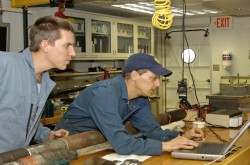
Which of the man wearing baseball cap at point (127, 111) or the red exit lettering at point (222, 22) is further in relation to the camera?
the red exit lettering at point (222, 22)

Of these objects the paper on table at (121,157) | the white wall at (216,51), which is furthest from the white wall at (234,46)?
the paper on table at (121,157)

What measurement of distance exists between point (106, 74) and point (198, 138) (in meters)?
3.57

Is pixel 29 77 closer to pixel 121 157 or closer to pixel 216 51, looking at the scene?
pixel 121 157

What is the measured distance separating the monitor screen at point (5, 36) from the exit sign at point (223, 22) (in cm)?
438

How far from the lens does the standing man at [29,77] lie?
6.86 ft

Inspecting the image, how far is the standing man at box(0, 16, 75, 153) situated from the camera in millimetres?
2090

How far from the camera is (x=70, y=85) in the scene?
578cm

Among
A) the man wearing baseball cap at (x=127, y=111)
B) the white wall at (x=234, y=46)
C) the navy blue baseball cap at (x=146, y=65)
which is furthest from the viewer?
the white wall at (x=234, y=46)

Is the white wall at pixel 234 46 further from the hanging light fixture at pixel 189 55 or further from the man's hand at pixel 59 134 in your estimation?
the man's hand at pixel 59 134

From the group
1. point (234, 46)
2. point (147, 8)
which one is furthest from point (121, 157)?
point (234, 46)

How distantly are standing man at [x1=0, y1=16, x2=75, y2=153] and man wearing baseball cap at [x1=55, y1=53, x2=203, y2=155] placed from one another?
0.30 meters

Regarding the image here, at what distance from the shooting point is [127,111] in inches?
104

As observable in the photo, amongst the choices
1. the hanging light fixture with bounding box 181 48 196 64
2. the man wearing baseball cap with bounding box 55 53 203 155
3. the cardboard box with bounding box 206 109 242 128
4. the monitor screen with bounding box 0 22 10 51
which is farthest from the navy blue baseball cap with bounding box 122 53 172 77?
the hanging light fixture with bounding box 181 48 196 64

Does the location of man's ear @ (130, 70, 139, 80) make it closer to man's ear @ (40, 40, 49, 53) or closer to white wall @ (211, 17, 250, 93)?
man's ear @ (40, 40, 49, 53)
